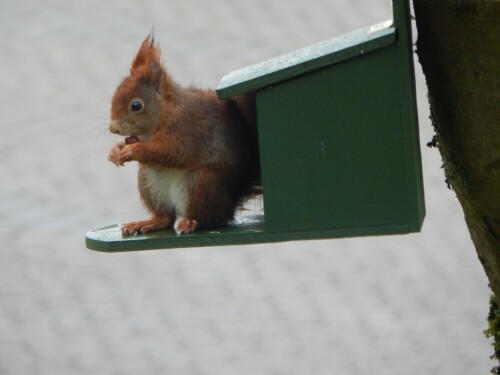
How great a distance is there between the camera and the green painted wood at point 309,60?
6.39 feet

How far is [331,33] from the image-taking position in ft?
22.1

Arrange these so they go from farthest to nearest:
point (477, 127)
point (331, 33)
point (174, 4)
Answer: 1. point (174, 4)
2. point (331, 33)
3. point (477, 127)

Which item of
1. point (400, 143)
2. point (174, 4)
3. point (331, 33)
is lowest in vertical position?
point (400, 143)

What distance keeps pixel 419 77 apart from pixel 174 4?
2343 mm

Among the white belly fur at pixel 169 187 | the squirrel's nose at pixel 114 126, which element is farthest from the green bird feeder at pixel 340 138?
the squirrel's nose at pixel 114 126

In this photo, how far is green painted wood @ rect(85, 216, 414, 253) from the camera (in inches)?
79.8

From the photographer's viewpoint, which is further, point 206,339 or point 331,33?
point 331,33

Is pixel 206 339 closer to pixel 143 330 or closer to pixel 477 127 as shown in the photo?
pixel 143 330

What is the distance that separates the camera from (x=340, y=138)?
6.59 ft

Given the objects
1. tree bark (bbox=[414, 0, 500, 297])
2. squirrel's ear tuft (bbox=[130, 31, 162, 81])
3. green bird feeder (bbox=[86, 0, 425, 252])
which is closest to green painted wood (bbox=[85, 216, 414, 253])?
green bird feeder (bbox=[86, 0, 425, 252])

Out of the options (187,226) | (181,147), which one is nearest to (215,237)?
(187,226)

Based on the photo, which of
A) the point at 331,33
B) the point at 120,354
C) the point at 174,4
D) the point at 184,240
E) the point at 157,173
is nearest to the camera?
the point at 184,240

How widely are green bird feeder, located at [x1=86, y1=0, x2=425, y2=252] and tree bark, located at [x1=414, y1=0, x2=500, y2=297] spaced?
0.05 meters

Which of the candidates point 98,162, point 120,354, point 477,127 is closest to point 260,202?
point 477,127
